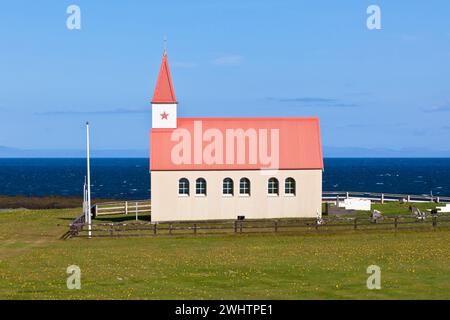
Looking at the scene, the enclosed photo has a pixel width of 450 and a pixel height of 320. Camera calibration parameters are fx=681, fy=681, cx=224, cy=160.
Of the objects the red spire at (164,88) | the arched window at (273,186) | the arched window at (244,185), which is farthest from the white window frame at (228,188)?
the red spire at (164,88)

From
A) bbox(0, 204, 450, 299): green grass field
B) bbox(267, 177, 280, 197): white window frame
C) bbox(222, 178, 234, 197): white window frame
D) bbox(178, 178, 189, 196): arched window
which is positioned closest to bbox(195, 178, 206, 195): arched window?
bbox(178, 178, 189, 196): arched window

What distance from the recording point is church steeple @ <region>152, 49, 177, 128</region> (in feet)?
170

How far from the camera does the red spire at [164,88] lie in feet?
170

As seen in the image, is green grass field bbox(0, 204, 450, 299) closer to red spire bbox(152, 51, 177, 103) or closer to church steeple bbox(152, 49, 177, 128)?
church steeple bbox(152, 49, 177, 128)

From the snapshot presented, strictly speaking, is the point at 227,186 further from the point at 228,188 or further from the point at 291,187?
the point at 291,187

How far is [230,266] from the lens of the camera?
29.2 meters

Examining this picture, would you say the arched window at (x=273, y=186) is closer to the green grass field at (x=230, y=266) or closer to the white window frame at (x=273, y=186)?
the white window frame at (x=273, y=186)

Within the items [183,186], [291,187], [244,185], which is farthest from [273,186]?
[183,186]

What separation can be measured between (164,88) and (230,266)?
2537cm

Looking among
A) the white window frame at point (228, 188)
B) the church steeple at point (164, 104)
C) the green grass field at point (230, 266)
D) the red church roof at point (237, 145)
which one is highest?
the church steeple at point (164, 104)

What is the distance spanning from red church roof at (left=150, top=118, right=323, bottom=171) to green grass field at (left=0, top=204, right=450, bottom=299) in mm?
10419

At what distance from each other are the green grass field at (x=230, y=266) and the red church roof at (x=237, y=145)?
10419 mm

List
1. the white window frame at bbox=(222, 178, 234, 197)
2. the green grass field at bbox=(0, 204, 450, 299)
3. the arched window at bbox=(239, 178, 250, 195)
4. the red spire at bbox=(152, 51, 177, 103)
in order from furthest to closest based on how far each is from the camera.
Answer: the red spire at bbox=(152, 51, 177, 103)
the arched window at bbox=(239, 178, 250, 195)
the white window frame at bbox=(222, 178, 234, 197)
the green grass field at bbox=(0, 204, 450, 299)
